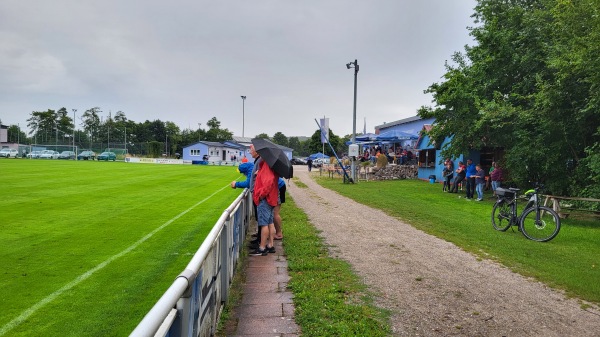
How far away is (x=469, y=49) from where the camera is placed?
19.6 meters

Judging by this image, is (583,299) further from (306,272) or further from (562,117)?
(562,117)

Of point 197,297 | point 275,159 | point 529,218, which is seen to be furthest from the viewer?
point 529,218

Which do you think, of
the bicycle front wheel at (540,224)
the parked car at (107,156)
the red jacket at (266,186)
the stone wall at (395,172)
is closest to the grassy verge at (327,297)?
the red jacket at (266,186)

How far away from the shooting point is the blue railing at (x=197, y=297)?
5.93ft

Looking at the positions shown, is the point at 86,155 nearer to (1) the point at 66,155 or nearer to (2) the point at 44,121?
(1) the point at 66,155

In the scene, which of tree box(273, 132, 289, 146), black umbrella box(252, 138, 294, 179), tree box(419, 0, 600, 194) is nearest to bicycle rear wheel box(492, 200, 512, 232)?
tree box(419, 0, 600, 194)

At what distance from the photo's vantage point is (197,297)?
2.72 metres

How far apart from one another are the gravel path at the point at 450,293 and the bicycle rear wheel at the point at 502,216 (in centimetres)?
243

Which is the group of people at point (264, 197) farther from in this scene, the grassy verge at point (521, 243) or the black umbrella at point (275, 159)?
the grassy verge at point (521, 243)

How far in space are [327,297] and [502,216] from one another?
6.62 metres

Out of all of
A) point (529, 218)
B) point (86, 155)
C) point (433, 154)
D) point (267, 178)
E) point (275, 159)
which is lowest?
point (529, 218)

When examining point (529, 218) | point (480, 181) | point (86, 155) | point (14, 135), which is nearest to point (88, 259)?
point (529, 218)

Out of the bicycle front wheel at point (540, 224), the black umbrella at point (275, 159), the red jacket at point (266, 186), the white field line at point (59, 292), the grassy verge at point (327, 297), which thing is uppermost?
the black umbrella at point (275, 159)

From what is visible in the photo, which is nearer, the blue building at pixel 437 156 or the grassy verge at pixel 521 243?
the grassy verge at pixel 521 243
